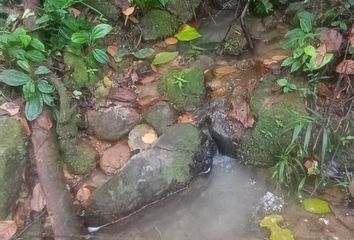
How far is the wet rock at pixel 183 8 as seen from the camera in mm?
4660

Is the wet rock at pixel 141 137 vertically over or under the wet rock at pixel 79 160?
over

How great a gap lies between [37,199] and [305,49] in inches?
102

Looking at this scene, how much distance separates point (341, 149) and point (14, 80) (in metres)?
2.85

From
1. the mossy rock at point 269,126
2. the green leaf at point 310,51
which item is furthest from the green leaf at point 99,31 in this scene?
the green leaf at point 310,51

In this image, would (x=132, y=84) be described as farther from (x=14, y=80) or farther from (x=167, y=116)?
(x=14, y=80)

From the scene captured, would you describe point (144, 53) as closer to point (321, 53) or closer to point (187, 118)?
point (187, 118)

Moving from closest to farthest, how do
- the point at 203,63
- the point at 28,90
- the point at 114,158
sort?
the point at 28,90 < the point at 114,158 < the point at 203,63

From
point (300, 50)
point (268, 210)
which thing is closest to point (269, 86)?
point (300, 50)

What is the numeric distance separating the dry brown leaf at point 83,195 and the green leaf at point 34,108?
2.40 ft

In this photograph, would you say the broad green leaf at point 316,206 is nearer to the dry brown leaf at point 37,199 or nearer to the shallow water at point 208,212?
the shallow water at point 208,212

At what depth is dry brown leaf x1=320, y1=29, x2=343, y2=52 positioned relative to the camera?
3672 mm

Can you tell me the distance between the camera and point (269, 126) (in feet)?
12.5

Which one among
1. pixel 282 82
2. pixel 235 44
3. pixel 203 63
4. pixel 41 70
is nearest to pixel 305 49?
pixel 282 82

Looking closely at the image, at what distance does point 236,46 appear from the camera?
14.8ft
